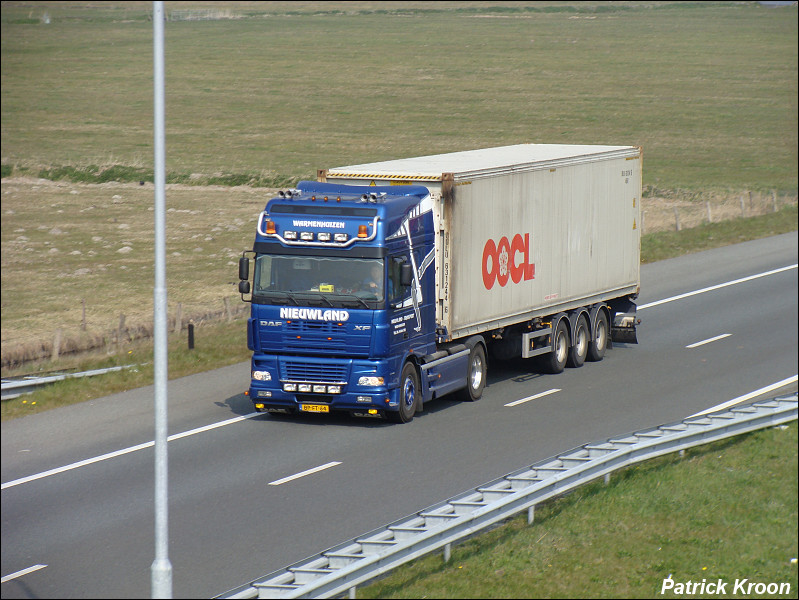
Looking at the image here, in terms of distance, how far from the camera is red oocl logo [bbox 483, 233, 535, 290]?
23.0m

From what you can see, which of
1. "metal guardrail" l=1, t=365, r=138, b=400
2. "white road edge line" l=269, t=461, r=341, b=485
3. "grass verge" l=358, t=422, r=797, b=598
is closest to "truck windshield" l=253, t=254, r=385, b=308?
"white road edge line" l=269, t=461, r=341, b=485

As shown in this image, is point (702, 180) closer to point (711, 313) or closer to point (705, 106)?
point (705, 106)

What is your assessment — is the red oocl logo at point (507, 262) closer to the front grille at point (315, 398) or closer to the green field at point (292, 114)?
the front grille at point (315, 398)

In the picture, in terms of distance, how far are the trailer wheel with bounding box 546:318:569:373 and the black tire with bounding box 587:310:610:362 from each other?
104cm

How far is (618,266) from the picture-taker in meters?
27.6

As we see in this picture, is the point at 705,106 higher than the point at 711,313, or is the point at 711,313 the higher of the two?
the point at 705,106

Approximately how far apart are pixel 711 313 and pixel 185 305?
1372 centimetres

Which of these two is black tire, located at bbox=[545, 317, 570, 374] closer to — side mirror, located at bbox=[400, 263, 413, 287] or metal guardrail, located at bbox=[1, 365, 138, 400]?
side mirror, located at bbox=[400, 263, 413, 287]

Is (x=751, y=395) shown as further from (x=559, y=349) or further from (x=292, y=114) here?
(x=292, y=114)

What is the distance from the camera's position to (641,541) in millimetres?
14586

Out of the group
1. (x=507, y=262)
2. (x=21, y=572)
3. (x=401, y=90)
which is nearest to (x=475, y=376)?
(x=507, y=262)

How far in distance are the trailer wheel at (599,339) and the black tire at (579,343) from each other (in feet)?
0.47

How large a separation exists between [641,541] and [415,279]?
7805mm

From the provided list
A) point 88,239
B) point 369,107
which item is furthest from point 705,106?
point 88,239
